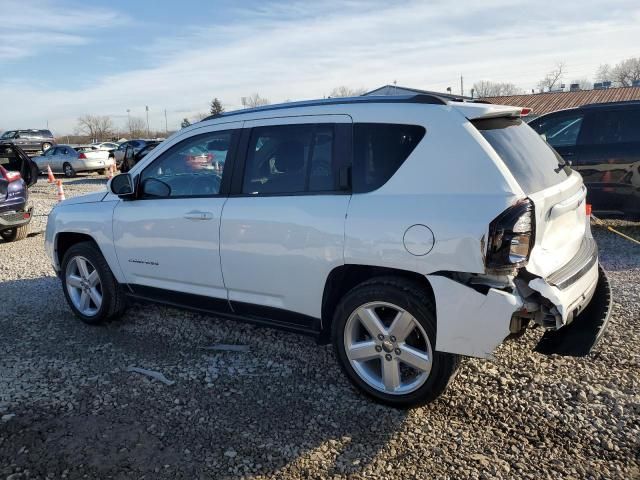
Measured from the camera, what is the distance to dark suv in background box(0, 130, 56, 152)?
34.8 metres

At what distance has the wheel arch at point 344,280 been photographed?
308 centimetres

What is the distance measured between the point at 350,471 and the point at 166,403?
1.35 meters

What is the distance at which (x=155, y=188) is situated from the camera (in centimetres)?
421

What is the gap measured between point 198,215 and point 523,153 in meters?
2.27

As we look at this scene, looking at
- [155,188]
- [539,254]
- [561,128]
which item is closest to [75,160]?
[561,128]

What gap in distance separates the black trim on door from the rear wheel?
2127cm

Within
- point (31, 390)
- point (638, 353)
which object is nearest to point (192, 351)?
point (31, 390)

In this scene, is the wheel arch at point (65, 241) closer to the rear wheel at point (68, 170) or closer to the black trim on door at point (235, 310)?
the black trim on door at point (235, 310)

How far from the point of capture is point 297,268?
339 cm

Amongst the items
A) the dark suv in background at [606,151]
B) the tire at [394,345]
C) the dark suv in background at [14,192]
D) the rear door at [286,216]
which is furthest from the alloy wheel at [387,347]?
the dark suv in background at [14,192]

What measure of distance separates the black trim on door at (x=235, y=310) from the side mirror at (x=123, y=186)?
2.61 feet

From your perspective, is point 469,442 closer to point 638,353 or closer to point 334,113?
point 638,353

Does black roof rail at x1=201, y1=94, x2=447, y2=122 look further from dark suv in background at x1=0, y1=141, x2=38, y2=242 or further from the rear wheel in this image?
the rear wheel

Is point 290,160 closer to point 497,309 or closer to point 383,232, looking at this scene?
point 383,232
